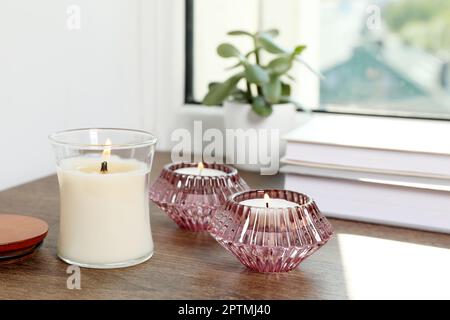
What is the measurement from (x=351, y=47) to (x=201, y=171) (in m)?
0.68

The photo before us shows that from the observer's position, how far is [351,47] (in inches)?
53.9

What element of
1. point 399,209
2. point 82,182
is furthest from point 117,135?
point 399,209

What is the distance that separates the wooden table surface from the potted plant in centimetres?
27

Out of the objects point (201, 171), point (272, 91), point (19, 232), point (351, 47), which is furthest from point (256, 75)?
point (351, 47)

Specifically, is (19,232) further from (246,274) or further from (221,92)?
(221,92)

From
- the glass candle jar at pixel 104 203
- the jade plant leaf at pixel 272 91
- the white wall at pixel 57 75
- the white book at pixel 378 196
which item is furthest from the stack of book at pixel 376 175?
the white wall at pixel 57 75

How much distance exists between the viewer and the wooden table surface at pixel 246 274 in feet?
1.92

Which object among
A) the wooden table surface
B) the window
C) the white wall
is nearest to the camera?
the wooden table surface

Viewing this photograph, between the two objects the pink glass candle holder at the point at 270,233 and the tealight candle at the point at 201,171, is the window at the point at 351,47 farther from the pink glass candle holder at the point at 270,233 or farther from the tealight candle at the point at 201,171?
the pink glass candle holder at the point at 270,233

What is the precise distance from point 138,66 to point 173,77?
0.06 metres

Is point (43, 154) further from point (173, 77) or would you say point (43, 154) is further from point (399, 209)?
point (399, 209)

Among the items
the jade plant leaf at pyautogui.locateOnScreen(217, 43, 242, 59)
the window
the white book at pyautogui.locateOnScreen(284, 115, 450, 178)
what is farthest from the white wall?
the white book at pyautogui.locateOnScreen(284, 115, 450, 178)

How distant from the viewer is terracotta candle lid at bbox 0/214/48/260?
62 centimetres

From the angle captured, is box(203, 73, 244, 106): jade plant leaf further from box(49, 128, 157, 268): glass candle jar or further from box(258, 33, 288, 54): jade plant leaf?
box(49, 128, 157, 268): glass candle jar
